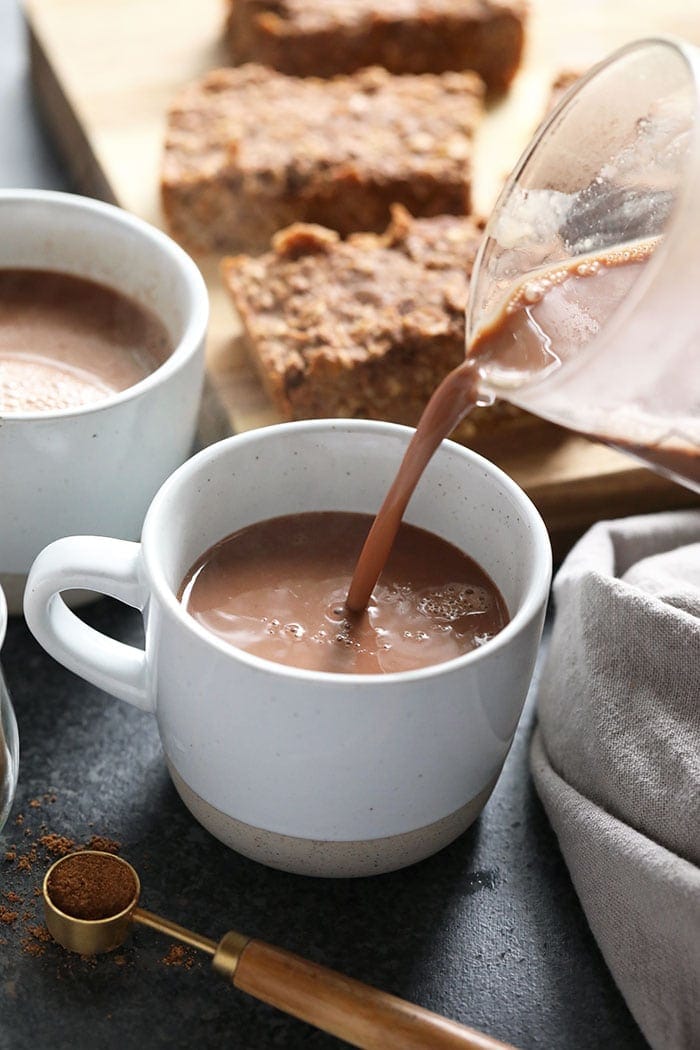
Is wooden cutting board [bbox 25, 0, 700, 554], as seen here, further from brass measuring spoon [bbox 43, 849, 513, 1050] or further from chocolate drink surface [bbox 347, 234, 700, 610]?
brass measuring spoon [bbox 43, 849, 513, 1050]

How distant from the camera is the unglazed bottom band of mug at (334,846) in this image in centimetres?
119

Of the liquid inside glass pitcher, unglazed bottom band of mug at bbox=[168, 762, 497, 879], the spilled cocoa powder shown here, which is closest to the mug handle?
unglazed bottom band of mug at bbox=[168, 762, 497, 879]

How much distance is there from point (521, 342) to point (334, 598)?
28 cm

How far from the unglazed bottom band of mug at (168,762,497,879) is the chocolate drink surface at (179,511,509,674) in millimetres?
137

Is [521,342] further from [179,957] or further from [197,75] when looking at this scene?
[197,75]

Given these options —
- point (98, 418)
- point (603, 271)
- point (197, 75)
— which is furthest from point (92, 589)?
point (197, 75)

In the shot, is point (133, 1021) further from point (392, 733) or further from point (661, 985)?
point (661, 985)

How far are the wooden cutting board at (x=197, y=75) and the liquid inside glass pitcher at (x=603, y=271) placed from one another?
0.45 m

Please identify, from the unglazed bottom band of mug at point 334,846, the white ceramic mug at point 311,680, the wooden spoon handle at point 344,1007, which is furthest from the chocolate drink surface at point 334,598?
the wooden spoon handle at point 344,1007

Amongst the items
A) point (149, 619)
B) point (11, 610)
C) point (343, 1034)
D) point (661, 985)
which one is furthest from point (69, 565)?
point (661, 985)

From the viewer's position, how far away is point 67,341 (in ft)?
5.10

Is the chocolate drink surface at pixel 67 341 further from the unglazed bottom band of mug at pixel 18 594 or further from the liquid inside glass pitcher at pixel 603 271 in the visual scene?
the liquid inside glass pitcher at pixel 603 271

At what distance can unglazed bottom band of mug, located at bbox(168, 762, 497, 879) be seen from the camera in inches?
46.8

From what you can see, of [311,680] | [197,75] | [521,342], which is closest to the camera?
[311,680]
